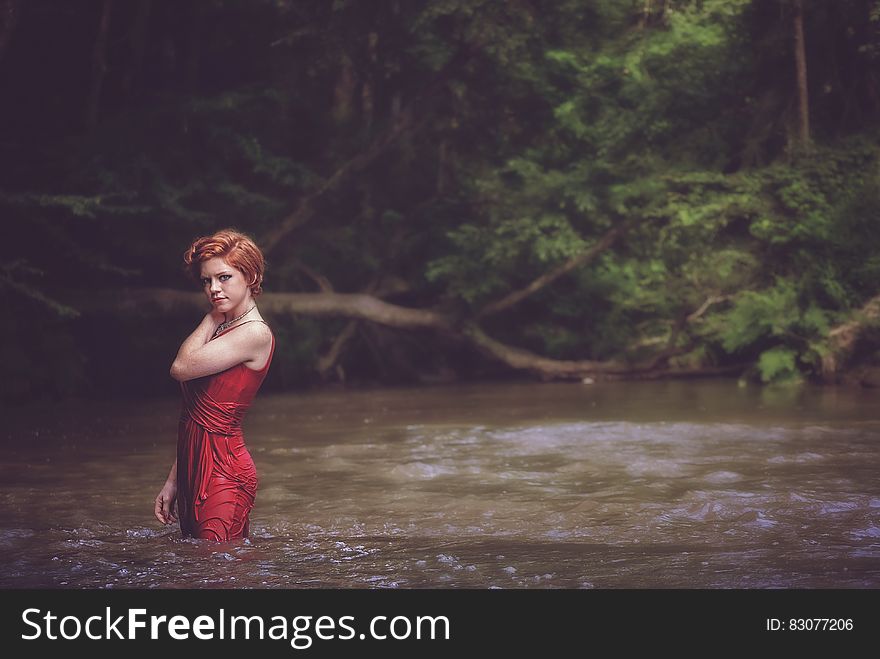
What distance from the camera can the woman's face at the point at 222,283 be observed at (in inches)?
225

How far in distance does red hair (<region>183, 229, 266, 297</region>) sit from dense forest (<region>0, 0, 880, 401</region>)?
11964 mm

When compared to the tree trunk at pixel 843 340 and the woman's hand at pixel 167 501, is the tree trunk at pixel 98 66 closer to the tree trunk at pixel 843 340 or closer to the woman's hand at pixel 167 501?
the tree trunk at pixel 843 340

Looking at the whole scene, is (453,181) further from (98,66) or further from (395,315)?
(98,66)

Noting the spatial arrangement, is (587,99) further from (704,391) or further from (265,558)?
(265,558)

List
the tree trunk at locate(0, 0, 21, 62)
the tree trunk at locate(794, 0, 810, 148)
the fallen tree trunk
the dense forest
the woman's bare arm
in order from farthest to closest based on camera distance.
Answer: the tree trunk at locate(794, 0, 810, 148), the fallen tree trunk, the dense forest, the tree trunk at locate(0, 0, 21, 62), the woman's bare arm

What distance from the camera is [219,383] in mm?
5773

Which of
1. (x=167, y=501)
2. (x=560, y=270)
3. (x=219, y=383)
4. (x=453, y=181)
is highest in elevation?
(x=453, y=181)

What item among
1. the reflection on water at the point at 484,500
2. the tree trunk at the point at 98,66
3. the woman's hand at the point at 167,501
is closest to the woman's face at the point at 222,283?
the woman's hand at the point at 167,501

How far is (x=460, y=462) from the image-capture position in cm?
1049

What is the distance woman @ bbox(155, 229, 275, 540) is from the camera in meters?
5.70

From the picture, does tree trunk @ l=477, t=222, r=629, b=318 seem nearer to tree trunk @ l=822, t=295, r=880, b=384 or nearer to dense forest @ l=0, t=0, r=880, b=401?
dense forest @ l=0, t=0, r=880, b=401

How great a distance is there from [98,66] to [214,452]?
14.5m

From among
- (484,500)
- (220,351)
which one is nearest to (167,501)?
(220,351)

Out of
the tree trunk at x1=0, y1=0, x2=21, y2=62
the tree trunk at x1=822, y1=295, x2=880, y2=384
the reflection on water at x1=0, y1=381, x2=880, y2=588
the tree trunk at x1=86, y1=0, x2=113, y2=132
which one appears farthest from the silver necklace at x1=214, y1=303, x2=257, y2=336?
the tree trunk at x1=822, y1=295, x2=880, y2=384
